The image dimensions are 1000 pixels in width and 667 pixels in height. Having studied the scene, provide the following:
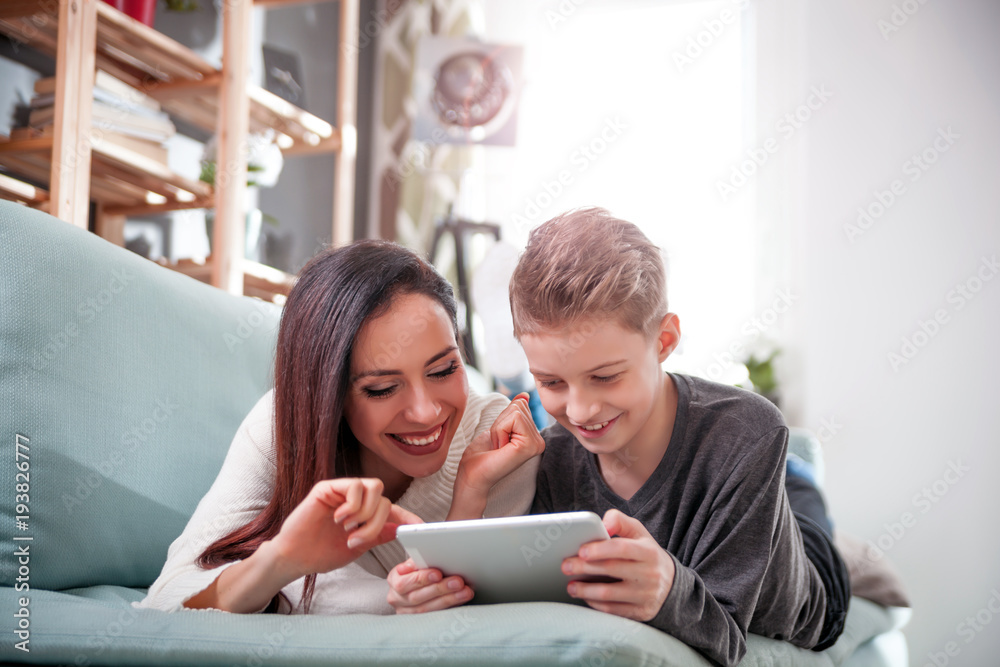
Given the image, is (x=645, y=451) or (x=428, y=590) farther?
(x=645, y=451)

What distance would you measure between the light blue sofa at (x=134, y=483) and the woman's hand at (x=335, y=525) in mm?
98

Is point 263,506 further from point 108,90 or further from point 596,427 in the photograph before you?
point 108,90

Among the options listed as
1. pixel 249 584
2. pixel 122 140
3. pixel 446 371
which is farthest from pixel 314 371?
pixel 122 140

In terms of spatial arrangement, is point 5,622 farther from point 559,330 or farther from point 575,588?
point 559,330

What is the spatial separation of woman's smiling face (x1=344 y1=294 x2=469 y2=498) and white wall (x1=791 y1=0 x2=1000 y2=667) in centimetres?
228

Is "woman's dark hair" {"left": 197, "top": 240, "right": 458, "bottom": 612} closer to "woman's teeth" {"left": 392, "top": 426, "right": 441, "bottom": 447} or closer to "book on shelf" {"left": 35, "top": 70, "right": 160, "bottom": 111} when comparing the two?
"woman's teeth" {"left": 392, "top": 426, "right": 441, "bottom": 447}

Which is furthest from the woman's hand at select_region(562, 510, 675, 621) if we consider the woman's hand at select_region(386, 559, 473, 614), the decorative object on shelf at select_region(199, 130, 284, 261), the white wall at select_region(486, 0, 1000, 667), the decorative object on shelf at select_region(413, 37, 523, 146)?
the decorative object on shelf at select_region(413, 37, 523, 146)

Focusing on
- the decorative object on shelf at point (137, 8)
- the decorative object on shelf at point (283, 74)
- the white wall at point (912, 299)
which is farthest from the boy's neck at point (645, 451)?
the decorative object on shelf at point (283, 74)

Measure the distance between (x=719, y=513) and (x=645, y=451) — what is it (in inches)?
7.5

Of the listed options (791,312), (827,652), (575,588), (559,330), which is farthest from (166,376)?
(791,312)

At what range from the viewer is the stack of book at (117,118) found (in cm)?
209

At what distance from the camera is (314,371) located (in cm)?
119

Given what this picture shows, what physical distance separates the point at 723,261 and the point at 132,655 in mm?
3043

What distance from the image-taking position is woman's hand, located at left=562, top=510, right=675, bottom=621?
885 mm
